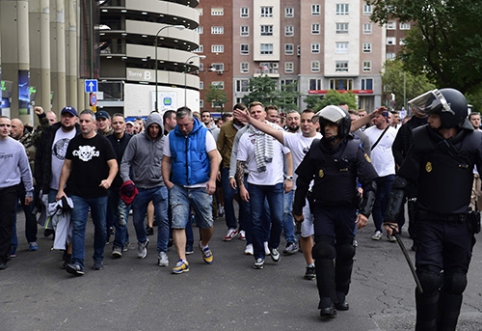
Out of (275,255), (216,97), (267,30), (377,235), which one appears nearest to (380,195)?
(377,235)

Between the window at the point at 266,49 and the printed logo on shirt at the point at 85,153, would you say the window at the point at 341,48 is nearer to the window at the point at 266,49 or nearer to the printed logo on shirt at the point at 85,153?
the window at the point at 266,49

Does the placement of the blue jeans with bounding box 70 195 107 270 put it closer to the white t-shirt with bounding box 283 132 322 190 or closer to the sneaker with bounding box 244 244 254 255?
the sneaker with bounding box 244 244 254 255

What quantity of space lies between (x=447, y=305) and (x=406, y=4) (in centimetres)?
2437

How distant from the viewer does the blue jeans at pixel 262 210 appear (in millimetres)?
8883

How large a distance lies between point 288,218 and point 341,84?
93.4 metres

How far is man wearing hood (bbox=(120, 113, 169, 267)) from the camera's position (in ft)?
31.3

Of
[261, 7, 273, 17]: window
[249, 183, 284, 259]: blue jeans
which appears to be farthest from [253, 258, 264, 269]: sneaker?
[261, 7, 273, 17]: window

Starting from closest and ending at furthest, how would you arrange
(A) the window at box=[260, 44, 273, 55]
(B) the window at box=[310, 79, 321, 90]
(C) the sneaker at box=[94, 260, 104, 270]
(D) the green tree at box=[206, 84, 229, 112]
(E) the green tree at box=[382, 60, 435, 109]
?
(C) the sneaker at box=[94, 260, 104, 270]
(E) the green tree at box=[382, 60, 435, 109]
(D) the green tree at box=[206, 84, 229, 112]
(B) the window at box=[310, 79, 321, 90]
(A) the window at box=[260, 44, 273, 55]

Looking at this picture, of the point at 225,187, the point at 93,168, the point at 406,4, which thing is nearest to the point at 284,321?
the point at 93,168

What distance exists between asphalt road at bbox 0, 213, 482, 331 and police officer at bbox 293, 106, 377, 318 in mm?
464

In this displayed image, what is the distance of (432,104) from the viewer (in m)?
5.41

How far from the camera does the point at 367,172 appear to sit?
261 inches

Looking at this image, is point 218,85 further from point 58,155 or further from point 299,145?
point 299,145

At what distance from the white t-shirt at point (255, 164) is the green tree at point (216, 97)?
86306 mm
